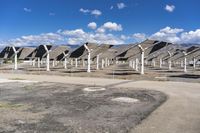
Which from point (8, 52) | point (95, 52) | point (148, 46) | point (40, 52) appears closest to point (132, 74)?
point (148, 46)

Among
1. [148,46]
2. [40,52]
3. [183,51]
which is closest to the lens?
[148,46]

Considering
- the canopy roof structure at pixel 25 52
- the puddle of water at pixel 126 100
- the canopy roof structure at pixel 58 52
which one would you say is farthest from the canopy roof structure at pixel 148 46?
the puddle of water at pixel 126 100

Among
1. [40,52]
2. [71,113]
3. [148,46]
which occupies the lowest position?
[71,113]

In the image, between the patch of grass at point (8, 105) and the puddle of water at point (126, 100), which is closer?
the patch of grass at point (8, 105)

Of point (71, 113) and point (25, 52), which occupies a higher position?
point (25, 52)

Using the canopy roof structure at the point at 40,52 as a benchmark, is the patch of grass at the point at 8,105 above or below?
below

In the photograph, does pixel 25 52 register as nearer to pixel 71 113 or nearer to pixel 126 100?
pixel 126 100

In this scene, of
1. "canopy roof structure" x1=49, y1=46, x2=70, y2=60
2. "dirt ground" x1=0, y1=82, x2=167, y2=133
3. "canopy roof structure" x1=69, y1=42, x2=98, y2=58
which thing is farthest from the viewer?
"canopy roof structure" x1=49, y1=46, x2=70, y2=60

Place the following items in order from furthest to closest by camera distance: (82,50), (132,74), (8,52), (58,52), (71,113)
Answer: (58,52)
(8,52)
(82,50)
(132,74)
(71,113)

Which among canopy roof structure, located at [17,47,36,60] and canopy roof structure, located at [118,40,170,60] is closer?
canopy roof structure, located at [118,40,170,60]

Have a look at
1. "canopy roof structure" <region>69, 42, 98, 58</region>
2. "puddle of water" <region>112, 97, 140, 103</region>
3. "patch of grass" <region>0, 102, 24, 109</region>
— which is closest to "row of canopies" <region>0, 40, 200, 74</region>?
"canopy roof structure" <region>69, 42, 98, 58</region>

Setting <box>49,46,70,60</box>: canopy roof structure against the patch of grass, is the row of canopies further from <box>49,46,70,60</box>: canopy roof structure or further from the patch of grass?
the patch of grass

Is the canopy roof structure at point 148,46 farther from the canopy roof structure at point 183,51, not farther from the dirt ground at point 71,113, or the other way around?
the dirt ground at point 71,113

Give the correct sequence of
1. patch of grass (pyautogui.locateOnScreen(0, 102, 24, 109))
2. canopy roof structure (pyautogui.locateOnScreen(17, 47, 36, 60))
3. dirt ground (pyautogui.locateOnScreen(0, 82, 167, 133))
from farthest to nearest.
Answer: canopy roof structure (pyautogui.locateOnScreen(17, 47, 36, 60)) → patch of grass (pyautogui.locateOnScreen(0, 102, 24, 109)) → dirt ground (pyautogui.locateOnScreen(0, 82, 167, 133))
